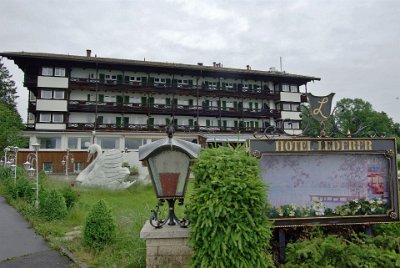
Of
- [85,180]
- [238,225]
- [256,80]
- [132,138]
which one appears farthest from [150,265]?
[256,80]

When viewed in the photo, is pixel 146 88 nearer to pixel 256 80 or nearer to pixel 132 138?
pixel 132 138

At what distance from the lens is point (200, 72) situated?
4359 cm

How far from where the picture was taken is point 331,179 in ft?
18.6

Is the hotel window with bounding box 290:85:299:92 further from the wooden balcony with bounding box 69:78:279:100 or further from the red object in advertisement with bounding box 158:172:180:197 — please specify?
the red object in advertisement with bounding box 158:172:180:197

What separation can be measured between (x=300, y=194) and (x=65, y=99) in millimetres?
36733

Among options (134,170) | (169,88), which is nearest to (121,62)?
(169,88)

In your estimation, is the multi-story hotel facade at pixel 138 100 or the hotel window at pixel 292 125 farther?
the hotel window at pixel 292 125

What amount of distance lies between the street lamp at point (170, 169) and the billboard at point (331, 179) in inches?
47.1

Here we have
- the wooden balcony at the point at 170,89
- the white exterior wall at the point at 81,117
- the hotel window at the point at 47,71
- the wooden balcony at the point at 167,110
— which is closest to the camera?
the hotel window at the point at 47,71

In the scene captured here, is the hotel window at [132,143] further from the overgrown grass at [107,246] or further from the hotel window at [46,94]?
the overgrown grass at [107,246]

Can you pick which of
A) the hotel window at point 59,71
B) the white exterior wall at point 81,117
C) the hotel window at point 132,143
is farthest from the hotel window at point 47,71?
the hotel window at point 132,143

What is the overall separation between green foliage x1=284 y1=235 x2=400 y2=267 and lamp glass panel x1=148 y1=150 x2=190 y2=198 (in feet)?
7.00

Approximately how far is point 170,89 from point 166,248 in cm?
3790

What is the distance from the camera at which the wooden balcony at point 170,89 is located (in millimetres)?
39156
